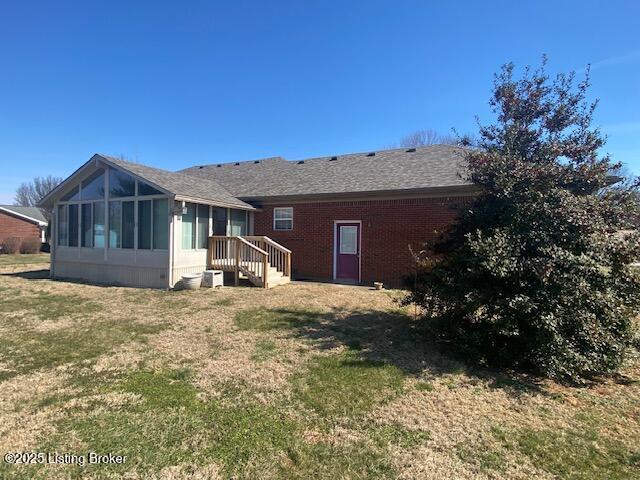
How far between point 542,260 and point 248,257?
954 cm

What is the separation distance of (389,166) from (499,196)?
8.82 metres

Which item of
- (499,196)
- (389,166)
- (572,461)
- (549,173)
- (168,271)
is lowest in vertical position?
(572,461)

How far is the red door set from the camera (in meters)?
12.6

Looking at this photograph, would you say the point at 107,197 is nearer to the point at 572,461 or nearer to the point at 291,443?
the point at 291,443

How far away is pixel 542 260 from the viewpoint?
15.5 feet

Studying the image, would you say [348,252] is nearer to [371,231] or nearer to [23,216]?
[371,231]

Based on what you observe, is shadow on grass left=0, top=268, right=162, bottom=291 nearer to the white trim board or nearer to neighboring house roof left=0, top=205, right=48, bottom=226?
the white trim board

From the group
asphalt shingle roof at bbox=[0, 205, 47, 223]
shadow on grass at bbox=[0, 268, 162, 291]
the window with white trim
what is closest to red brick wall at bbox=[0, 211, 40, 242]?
asphalt shingle roof at bbox=[0, 205, 47, 223]

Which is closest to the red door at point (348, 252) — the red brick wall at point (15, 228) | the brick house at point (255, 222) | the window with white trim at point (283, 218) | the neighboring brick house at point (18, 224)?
the brick house at point (255, 222)

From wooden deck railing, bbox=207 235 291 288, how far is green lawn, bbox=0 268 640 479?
4676mm

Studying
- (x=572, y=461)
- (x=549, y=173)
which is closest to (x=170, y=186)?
(x=549, y=173)

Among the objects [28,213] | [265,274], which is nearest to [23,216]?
[28,213]

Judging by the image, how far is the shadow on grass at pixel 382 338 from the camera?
15.3 ft

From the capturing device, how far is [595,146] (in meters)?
5.66
